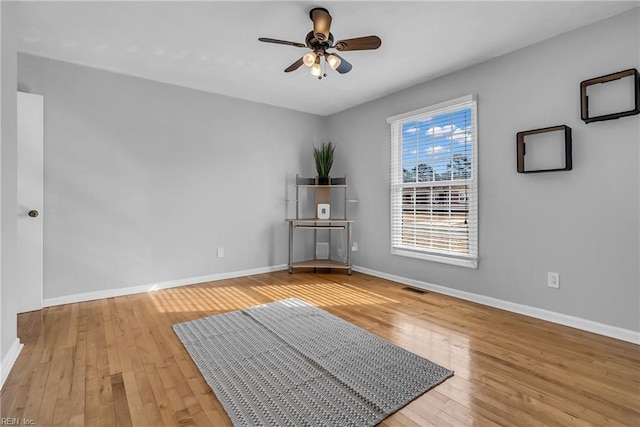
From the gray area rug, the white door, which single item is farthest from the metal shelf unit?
the white door

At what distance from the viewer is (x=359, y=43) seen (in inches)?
87.9

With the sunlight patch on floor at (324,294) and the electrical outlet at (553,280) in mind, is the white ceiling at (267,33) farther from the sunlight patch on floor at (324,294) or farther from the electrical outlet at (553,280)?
the sunlight patch on floor at (324,294)

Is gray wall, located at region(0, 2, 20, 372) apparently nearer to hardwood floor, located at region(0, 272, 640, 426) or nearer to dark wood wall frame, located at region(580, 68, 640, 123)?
hardwood floor, located at region(0, 272, 640, 426)

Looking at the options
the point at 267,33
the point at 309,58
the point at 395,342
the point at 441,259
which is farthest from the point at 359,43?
the point at 441,259

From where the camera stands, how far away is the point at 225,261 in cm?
407

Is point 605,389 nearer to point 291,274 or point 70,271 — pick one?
point 291,274

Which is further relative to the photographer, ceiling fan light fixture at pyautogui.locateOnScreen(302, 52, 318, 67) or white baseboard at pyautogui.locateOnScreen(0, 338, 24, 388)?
ceiling fan light fixture at pyautogui.locateOnScreen(302, 52, 318, 67)

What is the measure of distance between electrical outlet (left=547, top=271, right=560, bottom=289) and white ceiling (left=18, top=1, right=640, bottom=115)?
6.56 ft

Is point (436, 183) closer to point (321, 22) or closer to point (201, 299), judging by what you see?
point (321, 22)

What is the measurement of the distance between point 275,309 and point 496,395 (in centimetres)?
186

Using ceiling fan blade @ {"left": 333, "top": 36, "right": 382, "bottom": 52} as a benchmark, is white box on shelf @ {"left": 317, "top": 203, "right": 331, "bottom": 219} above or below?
below

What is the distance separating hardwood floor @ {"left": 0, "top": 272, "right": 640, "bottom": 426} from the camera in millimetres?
1470

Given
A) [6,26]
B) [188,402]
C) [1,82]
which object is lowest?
[188,402]

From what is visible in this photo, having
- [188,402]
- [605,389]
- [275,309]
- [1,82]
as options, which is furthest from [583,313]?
[1,82]
